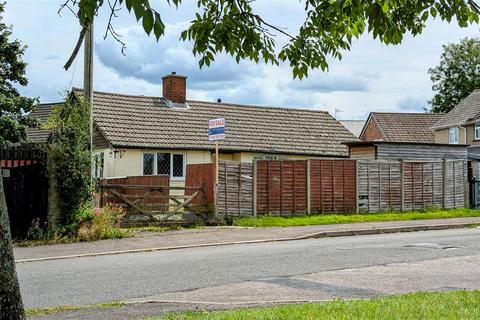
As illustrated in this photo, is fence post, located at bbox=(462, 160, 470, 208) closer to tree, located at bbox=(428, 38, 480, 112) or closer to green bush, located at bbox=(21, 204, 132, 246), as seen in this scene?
green bush, located at bbox=(21, 204, 132, 246)

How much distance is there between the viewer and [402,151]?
1145 inches

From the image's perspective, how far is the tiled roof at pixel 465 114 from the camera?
54.6 metres

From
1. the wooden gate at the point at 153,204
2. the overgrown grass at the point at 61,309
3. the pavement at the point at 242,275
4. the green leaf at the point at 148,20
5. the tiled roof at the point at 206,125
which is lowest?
the overgrown grass at the point at 61,309

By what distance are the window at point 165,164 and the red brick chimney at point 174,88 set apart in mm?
5146

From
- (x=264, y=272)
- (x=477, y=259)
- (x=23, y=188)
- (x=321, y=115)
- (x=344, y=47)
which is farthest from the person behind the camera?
(x=321, y=115)

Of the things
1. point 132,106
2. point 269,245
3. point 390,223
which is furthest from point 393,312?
point 132,106

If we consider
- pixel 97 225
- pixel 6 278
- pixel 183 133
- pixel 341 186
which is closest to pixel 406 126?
pixel 183 133

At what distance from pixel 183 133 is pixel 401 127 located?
37992 mm

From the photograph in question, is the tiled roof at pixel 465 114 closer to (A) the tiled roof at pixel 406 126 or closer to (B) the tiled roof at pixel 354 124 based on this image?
(A) the tiled roof at pixel 406 126

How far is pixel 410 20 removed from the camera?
705cm

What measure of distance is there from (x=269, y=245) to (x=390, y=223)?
25.6ft

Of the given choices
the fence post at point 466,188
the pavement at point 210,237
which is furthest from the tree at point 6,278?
the fence post at point 466,188

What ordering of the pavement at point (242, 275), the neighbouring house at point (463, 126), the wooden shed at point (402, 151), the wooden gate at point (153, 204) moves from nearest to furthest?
the pavement at point (242, 275) < the wooden gate at point (153, 204) < the wooden shed at point (402, 151) < the neighbouring house at point (463, 126)

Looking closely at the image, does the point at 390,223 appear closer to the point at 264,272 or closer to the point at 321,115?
the point at 264,272
